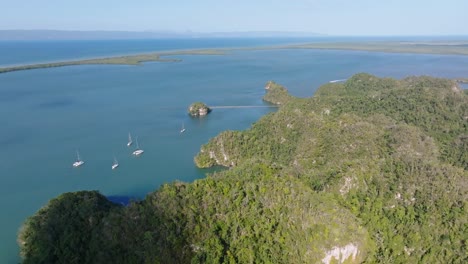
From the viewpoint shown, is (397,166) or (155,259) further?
(397,166)

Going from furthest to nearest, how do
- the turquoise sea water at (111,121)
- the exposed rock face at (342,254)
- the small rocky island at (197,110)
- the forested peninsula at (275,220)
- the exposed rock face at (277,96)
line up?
the exposed rock face at (277,96) < the small rocky island at (197,110) < the turquoise sea water at (111,121) < the forested peninsula at (275,220) < the exposed rock face at (342,254)

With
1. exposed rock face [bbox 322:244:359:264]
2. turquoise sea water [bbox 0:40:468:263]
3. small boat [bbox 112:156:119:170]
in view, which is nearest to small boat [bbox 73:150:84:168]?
turquoise sea water [bbox 0:40:468:263]

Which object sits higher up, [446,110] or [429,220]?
[446,110]

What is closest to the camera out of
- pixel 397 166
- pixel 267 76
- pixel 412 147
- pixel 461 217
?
pixel 461 217

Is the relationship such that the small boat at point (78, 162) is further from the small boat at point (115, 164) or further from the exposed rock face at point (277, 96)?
the exposed rock face at point (277, 96)

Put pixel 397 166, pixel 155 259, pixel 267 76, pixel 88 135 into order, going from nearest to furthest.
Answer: pixel 155 259 → pixel 397 166 → pixel 88 135 → pixel 267 76

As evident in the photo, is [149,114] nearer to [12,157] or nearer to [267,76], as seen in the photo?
[12,157]

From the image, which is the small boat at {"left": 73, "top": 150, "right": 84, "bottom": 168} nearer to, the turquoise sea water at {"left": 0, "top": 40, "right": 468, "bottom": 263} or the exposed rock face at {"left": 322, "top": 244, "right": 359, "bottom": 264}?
the turquoise sea water at {"left": 0, "top": 40, "right": 468, "bottom": 263}

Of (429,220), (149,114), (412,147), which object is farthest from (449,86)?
(149,114)

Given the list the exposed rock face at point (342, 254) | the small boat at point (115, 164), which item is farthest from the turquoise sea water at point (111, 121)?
the exposed rock face at point (342, 254)

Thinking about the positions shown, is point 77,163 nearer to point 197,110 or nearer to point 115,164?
point 115,164
